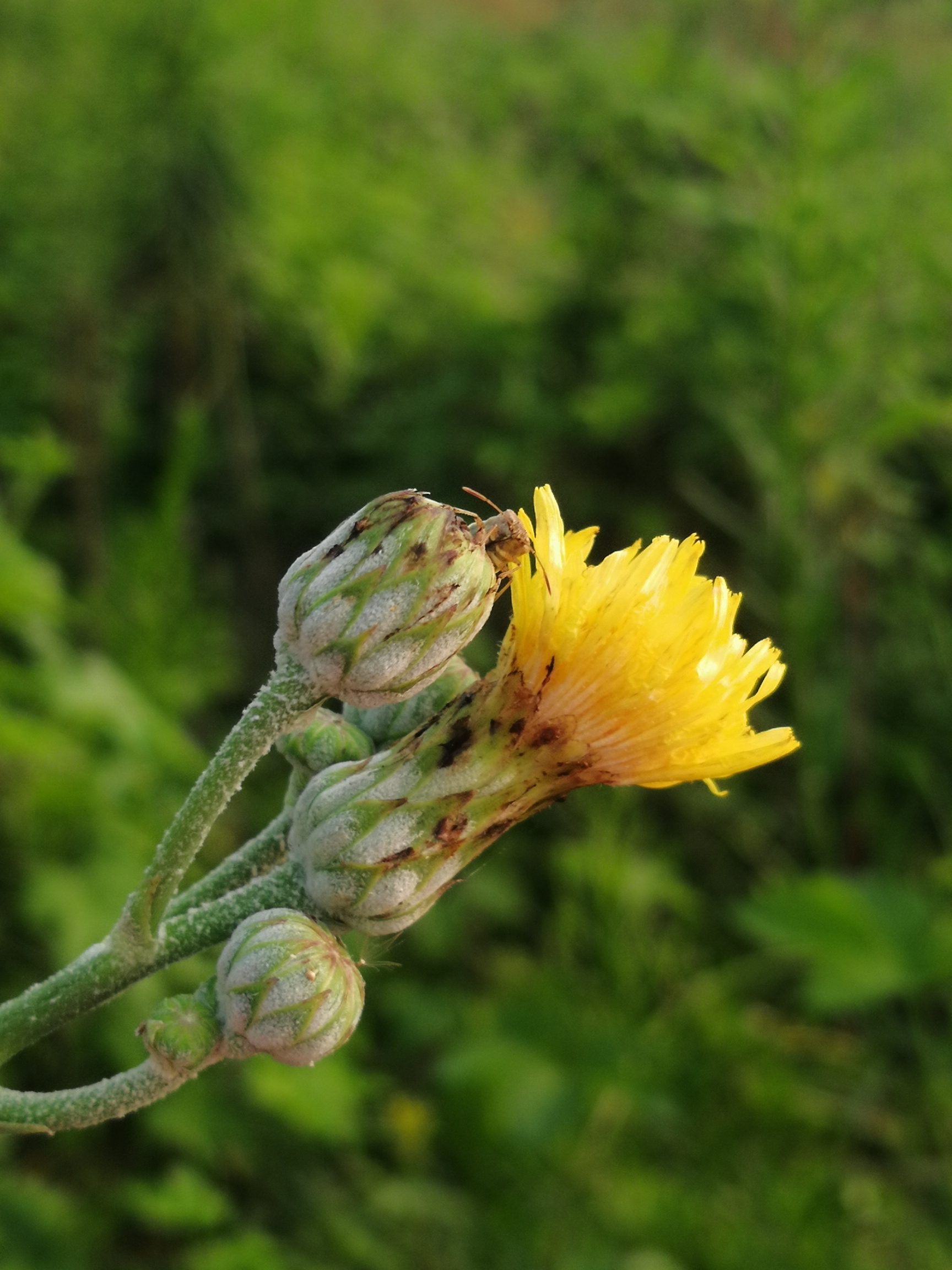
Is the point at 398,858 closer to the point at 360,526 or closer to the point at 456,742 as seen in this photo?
the point at 456,742

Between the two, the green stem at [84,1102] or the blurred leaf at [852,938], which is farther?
the blurred leaf at [852,938]

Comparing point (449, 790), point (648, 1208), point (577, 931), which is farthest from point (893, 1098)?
point (449, 790)

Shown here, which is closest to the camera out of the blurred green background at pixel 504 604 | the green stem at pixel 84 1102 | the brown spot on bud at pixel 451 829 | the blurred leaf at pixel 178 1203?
the green stem at pixel 84 1102

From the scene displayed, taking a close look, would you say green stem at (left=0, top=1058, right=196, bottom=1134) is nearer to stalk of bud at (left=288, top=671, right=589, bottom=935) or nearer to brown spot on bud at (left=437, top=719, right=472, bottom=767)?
stalk of bud at (left=288, top=671, right=589, bottom=935)

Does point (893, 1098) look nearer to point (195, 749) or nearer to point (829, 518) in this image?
point (829, 518)

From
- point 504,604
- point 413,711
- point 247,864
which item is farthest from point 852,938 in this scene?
point 247,864

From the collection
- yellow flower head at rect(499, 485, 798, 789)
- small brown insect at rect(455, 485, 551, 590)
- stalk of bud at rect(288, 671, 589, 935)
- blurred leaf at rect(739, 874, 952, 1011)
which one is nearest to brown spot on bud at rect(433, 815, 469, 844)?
stalk of bud at rect(288, 671, 589, 935)

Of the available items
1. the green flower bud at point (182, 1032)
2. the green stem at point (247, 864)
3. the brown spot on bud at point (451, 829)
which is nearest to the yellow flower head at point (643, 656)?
the brown spot on bud at point (451, 829)

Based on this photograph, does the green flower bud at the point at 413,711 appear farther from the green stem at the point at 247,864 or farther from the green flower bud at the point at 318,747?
the green stem at the point at 247,864
